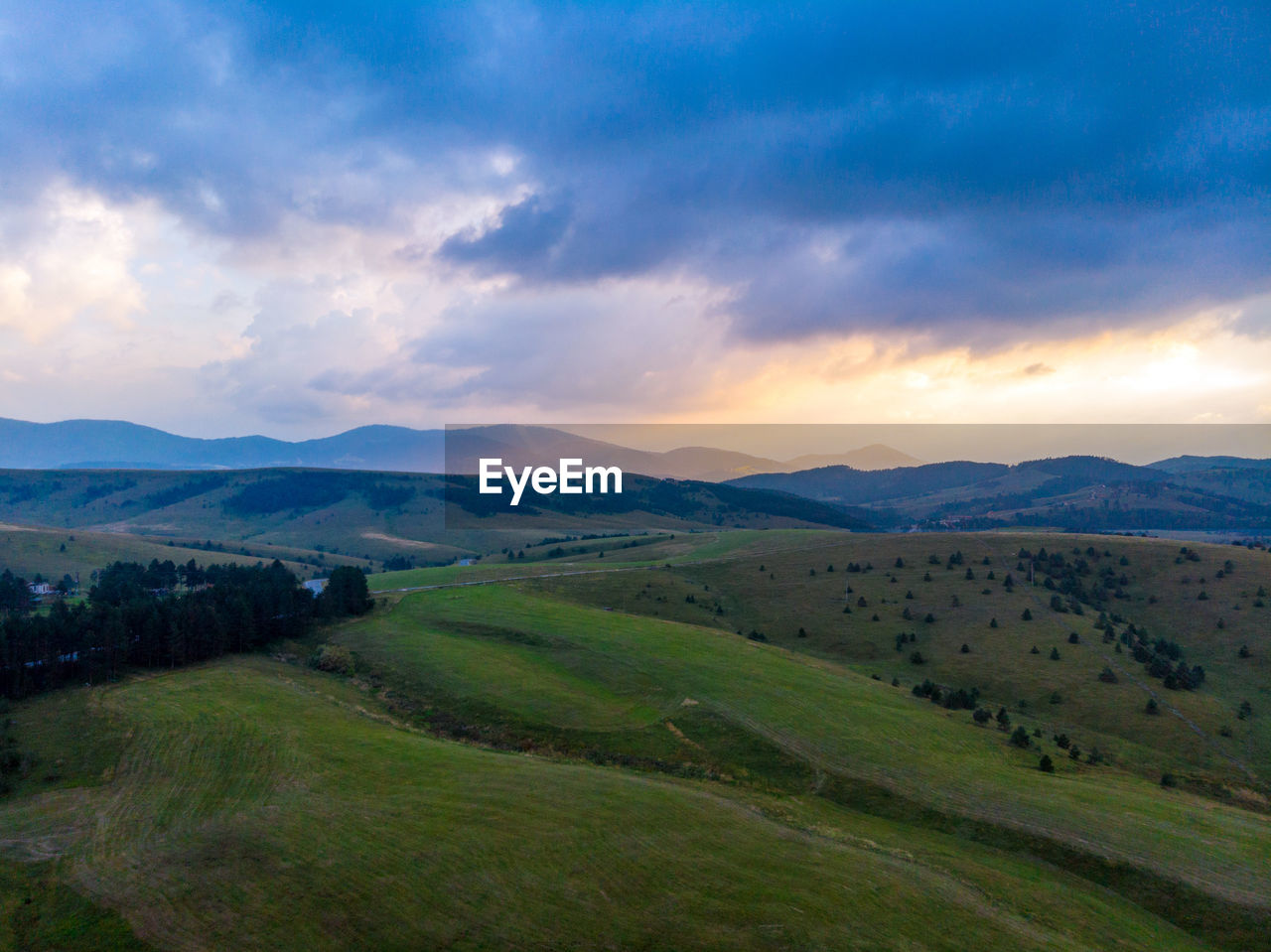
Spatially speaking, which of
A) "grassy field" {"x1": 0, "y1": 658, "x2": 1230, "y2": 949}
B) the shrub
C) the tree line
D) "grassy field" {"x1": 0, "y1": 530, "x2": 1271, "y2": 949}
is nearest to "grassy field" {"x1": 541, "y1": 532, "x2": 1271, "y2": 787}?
"grassy field" {"x1": 0, "y1": 530, "x2": 1271, "y2": 949}

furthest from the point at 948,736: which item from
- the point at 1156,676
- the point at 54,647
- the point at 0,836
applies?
the point at 54,647

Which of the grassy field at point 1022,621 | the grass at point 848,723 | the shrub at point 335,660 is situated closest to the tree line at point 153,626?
the grass at point 848,723

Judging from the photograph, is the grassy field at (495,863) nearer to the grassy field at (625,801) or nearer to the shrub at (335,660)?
the grassy field at (625,801)

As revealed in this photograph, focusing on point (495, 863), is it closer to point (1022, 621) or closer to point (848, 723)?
point (848, 723)

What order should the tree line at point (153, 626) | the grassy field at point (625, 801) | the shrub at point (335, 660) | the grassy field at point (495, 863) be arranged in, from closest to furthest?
1. the grassy field at point (495, 863)
2. the grassy field at point (625, 801)
3. the tree line at point (153, 626)
4. the shrub at point (335, 660)

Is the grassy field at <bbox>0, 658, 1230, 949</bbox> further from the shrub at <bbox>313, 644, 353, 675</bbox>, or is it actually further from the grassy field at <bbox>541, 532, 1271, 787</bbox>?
the grassy field at <bbox>541, 532, 1271, 787</bbox>

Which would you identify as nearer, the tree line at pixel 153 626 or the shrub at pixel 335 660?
the tree line at pixel 153 626
